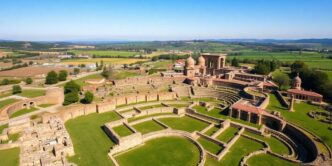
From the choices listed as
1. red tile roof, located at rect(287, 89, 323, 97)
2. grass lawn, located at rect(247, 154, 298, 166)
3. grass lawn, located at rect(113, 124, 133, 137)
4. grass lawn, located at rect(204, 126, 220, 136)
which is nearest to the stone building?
red tile roof, located at rect(287, 89, 323, 97)

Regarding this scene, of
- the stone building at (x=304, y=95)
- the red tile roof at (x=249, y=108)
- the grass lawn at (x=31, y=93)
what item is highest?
the stone building at (x=304, y=95)

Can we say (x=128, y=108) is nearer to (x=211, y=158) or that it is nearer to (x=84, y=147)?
(x=84, y=147)

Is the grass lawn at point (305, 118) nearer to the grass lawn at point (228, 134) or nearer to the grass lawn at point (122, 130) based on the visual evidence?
the grass lawn at point (228, 134)

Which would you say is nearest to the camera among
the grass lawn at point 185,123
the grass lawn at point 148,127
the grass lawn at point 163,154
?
the grass lawn at point 163,154

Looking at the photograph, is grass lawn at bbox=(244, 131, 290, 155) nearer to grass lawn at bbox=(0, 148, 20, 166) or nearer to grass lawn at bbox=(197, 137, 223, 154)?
grass lawn at bbox=(197, 137, 223, 154)

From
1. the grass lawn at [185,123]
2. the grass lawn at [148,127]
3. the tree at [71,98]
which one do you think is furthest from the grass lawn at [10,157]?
the grass lawn at [185,123]
